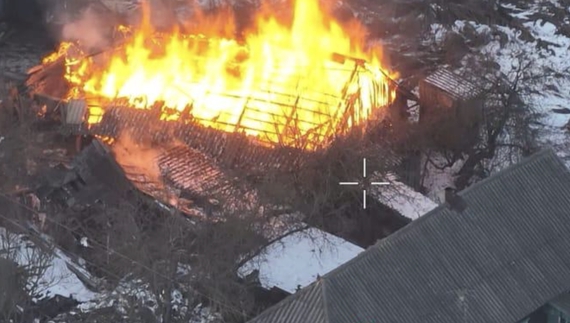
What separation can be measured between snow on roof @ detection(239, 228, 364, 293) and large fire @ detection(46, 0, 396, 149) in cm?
217

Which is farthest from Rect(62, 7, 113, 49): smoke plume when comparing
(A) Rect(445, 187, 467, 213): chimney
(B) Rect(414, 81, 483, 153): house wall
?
(A) Rect(445, 187, 467, 213): chimney

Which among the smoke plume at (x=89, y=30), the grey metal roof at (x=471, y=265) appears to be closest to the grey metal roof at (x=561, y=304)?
the grey metal roof at (x=471, y=265)

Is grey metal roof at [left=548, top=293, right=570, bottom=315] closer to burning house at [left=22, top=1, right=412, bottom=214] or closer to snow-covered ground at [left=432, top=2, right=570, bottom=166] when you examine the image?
burning house at [left=22, top=1, right=412, bottom=214]

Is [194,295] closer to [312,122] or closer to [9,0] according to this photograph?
[312,122]

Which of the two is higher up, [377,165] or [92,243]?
Result: [377,165]

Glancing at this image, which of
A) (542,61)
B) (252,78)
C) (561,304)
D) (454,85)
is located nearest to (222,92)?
(252,78)

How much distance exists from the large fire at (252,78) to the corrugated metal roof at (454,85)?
1.19 m

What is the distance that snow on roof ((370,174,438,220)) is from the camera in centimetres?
2208

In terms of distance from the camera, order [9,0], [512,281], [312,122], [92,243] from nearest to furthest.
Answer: [512,281], [92,243], [312,122], [9,0]

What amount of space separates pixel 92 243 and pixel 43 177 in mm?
2269

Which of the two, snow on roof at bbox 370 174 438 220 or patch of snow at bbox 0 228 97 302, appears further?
snow on roof at bbox 370 174 438 220

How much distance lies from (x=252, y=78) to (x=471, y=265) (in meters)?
9.18

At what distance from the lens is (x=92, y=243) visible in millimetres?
20359

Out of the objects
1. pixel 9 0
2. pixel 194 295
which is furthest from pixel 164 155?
pixel 9 0
